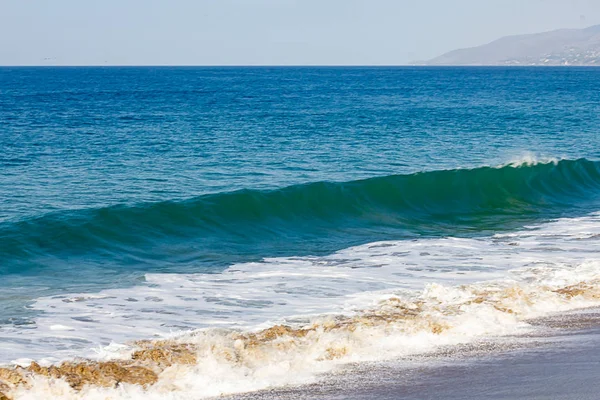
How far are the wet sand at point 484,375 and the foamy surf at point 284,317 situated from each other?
0.31 meters

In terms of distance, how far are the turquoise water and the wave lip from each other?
4 cm

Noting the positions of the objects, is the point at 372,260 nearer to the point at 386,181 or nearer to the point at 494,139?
the point at 386,181

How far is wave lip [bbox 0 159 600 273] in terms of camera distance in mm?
15086

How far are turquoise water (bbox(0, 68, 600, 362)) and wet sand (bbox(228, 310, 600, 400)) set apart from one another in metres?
4.41

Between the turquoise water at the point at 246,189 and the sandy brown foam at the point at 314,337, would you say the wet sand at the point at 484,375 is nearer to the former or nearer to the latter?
the sandy brown foam at the point at 314,337

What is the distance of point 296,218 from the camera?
19.1 meters

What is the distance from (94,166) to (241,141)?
916 centimetres

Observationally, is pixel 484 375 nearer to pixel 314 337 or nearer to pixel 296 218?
pixel 314 337

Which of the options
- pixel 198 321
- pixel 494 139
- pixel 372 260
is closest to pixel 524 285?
pixel 372 260

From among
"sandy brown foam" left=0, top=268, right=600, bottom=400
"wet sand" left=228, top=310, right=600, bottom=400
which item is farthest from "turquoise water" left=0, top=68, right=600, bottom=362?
"wet sand" left=228, top=310, right=600, bottom=400

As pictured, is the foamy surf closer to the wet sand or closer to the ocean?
the ocean

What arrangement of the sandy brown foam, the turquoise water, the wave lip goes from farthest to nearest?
the wave lip, the turquoise water, the sandy brown foam

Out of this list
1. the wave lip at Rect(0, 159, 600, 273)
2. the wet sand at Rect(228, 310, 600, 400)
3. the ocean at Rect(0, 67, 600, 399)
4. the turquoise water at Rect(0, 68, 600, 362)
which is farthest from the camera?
the wave lip at Rect(0, 159, 600, 273)

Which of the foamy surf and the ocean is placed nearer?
the foamy surf
